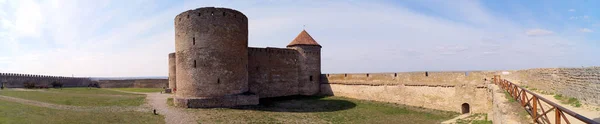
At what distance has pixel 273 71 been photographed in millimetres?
23750

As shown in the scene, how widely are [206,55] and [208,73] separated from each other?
1.04 m

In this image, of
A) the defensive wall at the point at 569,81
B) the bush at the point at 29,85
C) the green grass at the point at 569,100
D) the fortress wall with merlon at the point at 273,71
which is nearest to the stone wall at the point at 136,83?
the bush at the point at 29,85

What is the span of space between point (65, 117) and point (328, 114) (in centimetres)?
1151

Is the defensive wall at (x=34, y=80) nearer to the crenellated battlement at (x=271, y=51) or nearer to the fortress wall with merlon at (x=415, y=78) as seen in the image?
the crenellated battlement at (x=271, y=51)

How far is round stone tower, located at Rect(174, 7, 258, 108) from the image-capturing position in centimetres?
1761

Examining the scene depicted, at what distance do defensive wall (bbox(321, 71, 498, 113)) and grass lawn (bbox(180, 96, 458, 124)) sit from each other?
699mm

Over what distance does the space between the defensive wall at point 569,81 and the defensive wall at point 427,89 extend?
2299 mm

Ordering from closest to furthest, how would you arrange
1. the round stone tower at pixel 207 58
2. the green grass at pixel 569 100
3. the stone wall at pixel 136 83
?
the green grass at pixel 569 100 → the round stone tower at pixel 207 58 → the stone wall at pixel 136 83

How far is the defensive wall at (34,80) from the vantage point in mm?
29812

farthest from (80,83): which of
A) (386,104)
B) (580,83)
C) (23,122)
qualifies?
(580,83)

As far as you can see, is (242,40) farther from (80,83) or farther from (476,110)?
(80,83)

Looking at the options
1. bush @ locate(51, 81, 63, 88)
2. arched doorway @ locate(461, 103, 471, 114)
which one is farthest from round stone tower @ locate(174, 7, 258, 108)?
bush @ locate(51, 81, 63, 88)

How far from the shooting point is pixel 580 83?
7.98 m

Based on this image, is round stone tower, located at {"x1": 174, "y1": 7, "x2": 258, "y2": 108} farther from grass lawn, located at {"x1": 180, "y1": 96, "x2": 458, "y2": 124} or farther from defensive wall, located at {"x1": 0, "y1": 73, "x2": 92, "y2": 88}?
defensive wall, located at {"x1": 0, "y1": 73, "x2": 92, "y2": 88}
